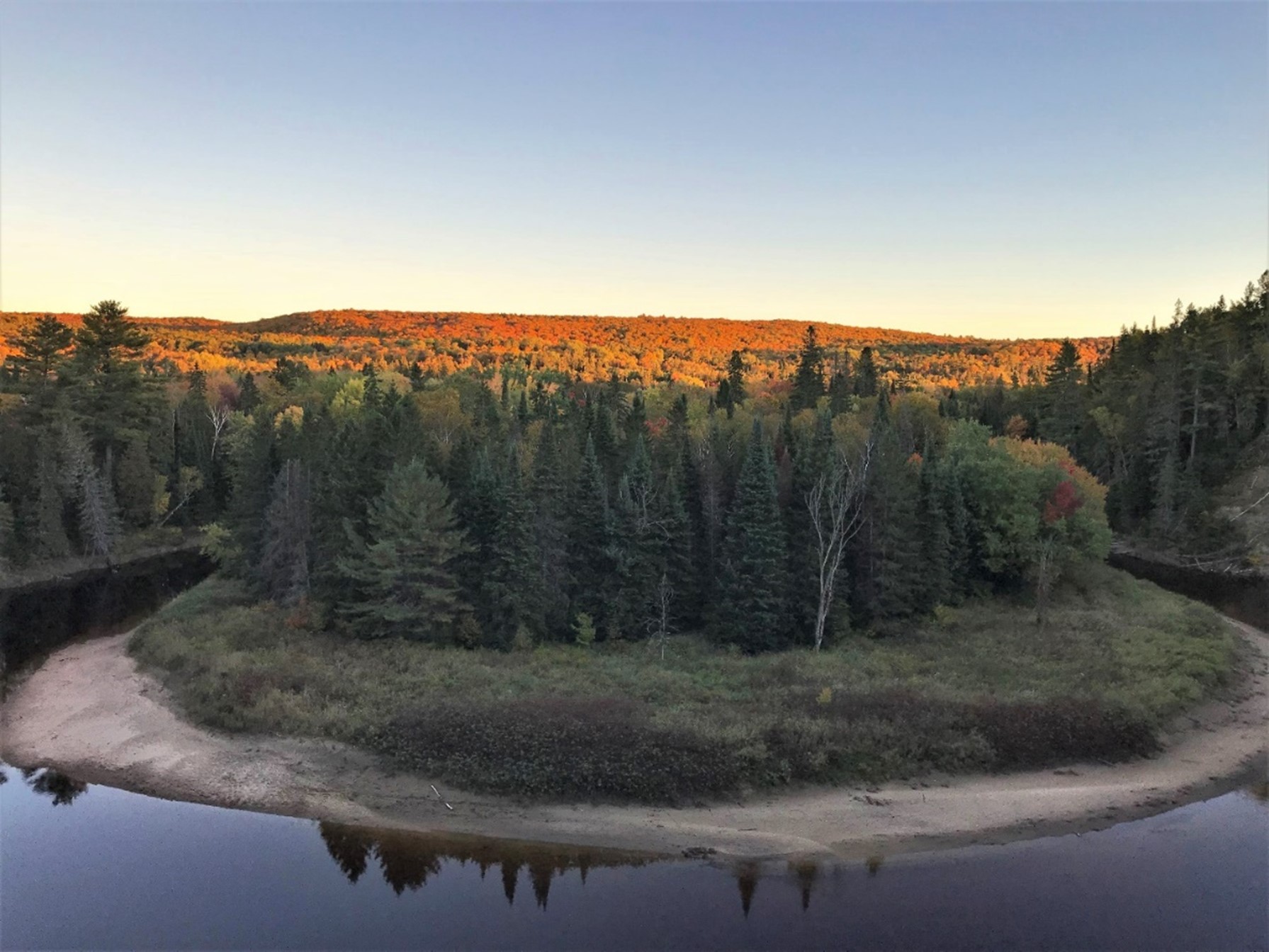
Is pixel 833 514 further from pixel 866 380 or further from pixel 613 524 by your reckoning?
pixel 866 380

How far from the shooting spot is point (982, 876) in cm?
2395

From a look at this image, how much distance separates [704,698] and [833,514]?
563 inches

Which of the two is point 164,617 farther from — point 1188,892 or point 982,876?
point 1188,892

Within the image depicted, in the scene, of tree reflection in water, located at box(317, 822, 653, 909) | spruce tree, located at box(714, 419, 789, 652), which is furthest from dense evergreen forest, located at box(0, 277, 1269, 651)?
tree reflection in water, located at box(317, 822, 653, 909)

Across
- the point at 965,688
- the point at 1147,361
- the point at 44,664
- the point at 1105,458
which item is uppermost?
the point at 1147,361

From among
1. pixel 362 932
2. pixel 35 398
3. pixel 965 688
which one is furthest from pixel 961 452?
pixel 35 398

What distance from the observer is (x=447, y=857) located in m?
25.0

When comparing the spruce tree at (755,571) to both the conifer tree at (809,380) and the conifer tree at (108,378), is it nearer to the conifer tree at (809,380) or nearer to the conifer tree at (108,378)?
the conifer tree at (809,380)

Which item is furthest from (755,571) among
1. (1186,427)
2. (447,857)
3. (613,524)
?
(1186,427)

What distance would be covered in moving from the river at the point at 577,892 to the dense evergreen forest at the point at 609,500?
17.6 metres

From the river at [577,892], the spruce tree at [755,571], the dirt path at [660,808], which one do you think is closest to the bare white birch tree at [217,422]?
the dirt path at [660,808]

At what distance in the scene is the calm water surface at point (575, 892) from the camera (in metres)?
21.2

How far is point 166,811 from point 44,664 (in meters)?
21.2

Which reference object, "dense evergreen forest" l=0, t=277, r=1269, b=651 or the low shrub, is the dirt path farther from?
"dense evergreen forest" l=0, t=277, r=1269, b=651
